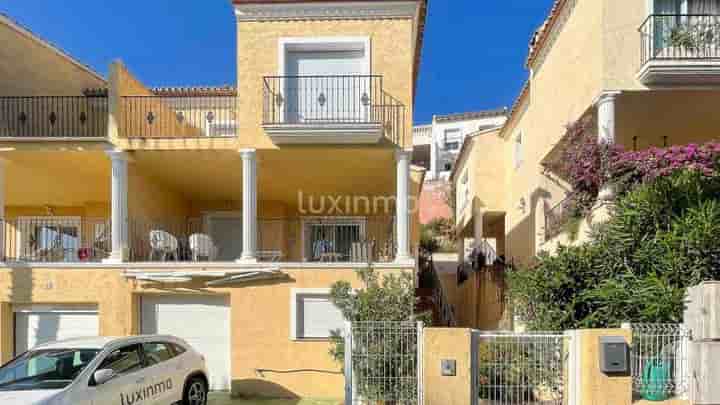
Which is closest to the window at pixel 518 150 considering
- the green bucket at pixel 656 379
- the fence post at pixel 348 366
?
the green bucket at pixel 656 379

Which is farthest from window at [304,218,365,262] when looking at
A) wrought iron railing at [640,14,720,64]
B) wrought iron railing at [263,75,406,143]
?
wrought iron railing at [640,14,720,64]

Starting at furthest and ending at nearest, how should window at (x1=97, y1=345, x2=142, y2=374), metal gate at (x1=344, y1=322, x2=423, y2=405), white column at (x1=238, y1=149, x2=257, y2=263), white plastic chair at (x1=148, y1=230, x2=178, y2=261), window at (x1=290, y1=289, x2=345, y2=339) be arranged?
1. white plastic chair at (x1=148, y1=230, x2=178, y2=261)
2. white column at (x1=238, y1=149, x2=257, y2=263)
3. window at (x1=290, y1=289, x2=345, y2=339)
4. metal gate at (x1=344, y1=322, x2=423, y2=405)
5. window at (x1=97, y1=345, x2=142, y2=374)

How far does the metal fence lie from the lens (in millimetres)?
7824

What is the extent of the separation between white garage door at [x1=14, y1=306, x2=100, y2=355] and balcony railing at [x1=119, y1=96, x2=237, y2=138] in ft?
13.4

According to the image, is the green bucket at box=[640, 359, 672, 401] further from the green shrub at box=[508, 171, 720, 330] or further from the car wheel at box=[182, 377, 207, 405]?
the car wheel at box=[182, 377, 207, 405]

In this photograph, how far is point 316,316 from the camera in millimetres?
10758

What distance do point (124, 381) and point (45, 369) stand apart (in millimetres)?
1141

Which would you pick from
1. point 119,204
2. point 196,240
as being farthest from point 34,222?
point 196,240

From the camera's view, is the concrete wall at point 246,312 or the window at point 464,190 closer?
the concrete wall at point 246,312

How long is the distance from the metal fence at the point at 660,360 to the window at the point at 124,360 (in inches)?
301

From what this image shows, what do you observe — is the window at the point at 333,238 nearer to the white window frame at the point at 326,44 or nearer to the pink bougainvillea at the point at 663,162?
the white window frame at the point at 326,44

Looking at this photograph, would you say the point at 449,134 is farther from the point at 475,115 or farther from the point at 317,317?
the point at 317,317

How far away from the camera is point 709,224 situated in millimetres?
8523

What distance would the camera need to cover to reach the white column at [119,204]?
1130 cm
